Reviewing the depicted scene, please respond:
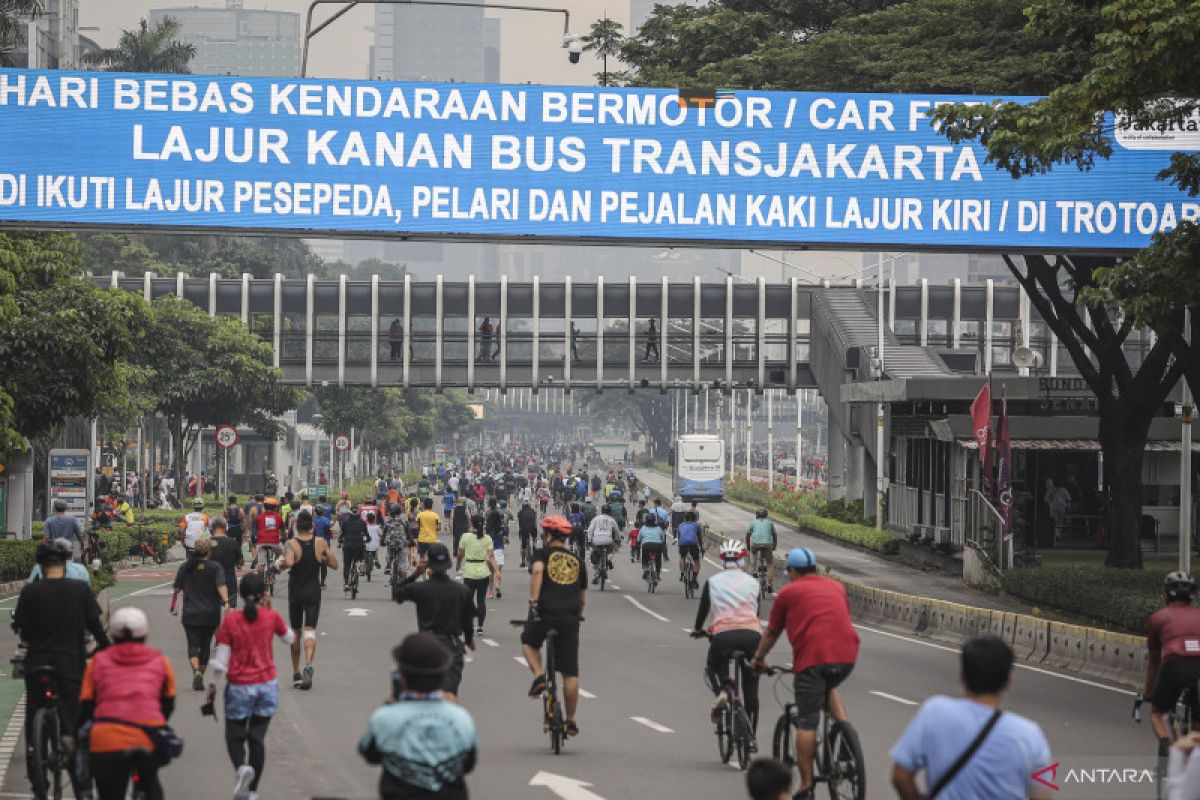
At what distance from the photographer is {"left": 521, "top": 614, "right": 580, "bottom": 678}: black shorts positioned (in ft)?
51.4

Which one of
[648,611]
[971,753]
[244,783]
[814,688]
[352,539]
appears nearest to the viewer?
[971,753]

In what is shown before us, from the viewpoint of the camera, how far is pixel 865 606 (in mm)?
33688

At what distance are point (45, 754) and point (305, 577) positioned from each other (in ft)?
28.3

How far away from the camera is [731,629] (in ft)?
48.0

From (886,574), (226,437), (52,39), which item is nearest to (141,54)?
(52,39)

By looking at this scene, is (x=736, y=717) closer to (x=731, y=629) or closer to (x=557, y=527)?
(x=731, y=629)

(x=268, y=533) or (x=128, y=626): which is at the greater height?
(x=128, y=626)

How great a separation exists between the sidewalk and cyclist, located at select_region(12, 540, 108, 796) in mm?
21592

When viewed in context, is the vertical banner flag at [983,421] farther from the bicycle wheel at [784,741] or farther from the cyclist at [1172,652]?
the bicycle wheel at [784,741]

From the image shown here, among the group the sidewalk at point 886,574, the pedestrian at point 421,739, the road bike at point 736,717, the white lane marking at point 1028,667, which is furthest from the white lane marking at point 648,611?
the pedestrian at point 421,739

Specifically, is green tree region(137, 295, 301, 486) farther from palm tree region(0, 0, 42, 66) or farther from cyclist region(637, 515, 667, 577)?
cyclist region(637, 515, 667, 577)

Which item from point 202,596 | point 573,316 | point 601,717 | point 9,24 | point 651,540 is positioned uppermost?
point 9,24

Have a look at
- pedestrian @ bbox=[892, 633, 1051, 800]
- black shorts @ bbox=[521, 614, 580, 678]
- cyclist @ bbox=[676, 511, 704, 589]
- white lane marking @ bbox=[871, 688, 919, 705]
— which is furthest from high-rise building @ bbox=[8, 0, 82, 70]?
pedestrian @ bbox=[892, 633, 1051, 800]

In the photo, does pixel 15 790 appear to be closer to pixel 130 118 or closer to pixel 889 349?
pixel 130 118
